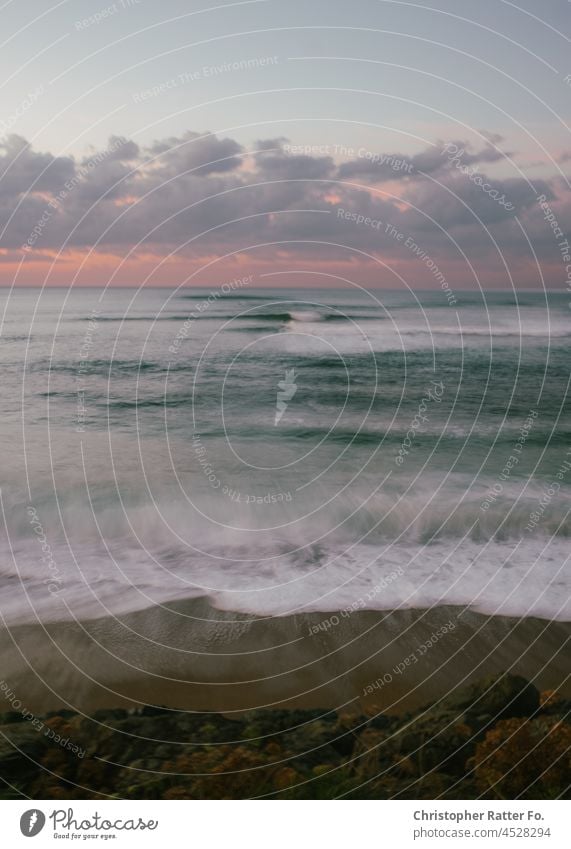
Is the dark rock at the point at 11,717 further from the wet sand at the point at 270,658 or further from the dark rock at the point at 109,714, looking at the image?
the dark rock at the point at 109,714

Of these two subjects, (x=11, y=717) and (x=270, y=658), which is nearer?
(x=11, y=717)

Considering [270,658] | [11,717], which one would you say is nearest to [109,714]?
[11,717]

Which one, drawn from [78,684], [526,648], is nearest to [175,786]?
[78,684]

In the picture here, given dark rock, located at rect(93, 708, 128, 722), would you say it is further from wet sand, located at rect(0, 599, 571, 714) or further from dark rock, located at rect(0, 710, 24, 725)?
dark rock, located at rect(0, 710, 24, 725)

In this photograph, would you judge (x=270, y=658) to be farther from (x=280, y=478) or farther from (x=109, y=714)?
(x=280, y=478)

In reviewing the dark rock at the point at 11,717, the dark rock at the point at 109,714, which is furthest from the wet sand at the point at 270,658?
the dark rock at the point at 109,714

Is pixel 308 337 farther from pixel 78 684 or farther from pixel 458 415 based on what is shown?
pixel 78 684
